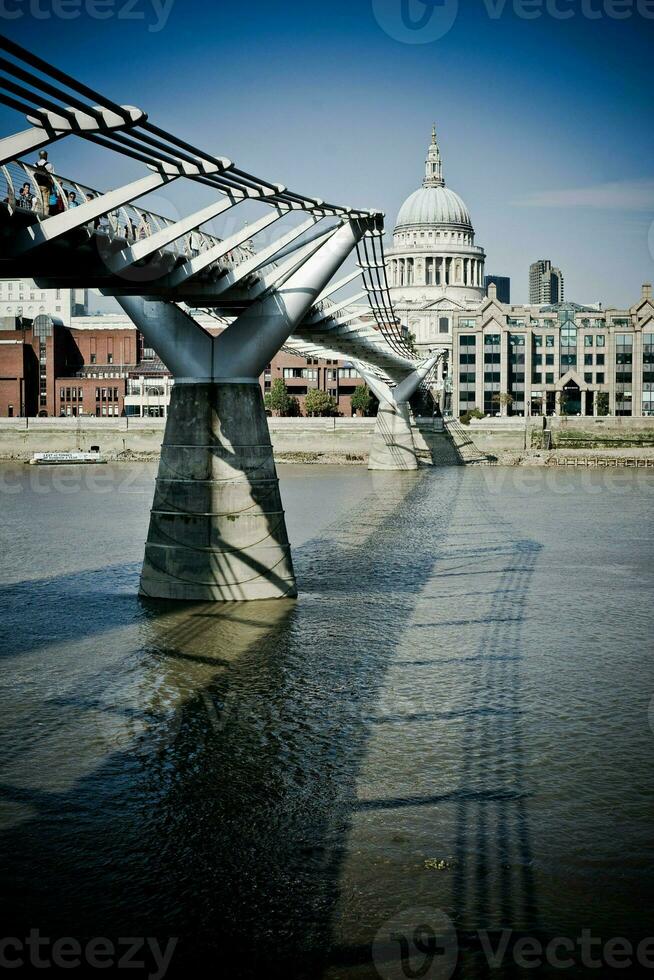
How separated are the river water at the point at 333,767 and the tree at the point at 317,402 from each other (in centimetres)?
6605

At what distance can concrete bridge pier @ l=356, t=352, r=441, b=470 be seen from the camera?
71.1m

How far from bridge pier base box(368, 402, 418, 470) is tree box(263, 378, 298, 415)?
2025cm

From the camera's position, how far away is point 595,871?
1004 cm

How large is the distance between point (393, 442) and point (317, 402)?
70.8 feet

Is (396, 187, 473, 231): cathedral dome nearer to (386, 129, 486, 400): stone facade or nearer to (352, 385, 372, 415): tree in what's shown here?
(386, 129, 486, 400): stone facade

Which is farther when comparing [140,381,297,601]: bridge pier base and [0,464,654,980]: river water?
[140,381,297,601]: bridge pier base

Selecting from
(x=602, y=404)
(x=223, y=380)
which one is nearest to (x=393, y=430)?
(x=602, y=404)

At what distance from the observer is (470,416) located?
91562mm

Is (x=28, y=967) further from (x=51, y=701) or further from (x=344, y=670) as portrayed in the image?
(x=344, y=670)

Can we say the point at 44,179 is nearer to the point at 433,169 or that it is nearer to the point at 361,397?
the point at 361,397

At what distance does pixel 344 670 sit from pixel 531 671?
295 centimetres

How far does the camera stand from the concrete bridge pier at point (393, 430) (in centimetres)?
7112

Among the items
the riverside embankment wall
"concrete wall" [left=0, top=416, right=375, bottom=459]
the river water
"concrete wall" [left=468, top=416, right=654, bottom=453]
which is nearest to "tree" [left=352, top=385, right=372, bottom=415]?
"concrete wall" [left=0, top=416, right=375, bottom=459]

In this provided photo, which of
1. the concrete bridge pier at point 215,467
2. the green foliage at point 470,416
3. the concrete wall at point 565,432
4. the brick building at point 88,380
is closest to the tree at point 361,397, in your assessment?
the brick building at point 88,380
